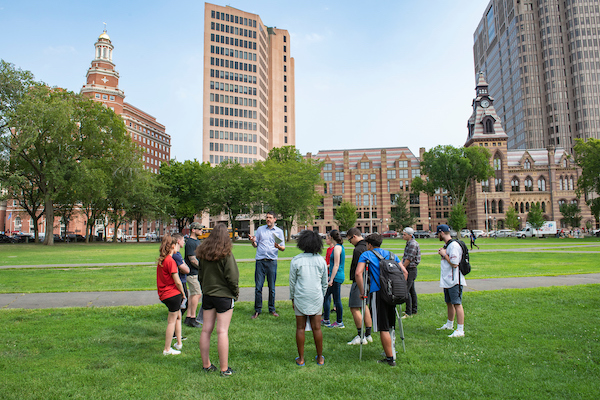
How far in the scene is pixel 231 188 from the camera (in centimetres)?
5112

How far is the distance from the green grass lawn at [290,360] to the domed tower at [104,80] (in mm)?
109385

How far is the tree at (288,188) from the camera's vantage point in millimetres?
50469

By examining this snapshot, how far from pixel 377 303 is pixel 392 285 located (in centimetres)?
37

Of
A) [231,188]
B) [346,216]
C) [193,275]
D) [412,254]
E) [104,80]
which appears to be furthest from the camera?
[104,80]

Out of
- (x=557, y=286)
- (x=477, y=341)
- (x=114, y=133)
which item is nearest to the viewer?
(x=477, y=341)

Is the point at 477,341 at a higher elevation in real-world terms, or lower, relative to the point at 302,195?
lower

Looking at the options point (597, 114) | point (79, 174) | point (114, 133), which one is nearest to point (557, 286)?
point (79, 174)

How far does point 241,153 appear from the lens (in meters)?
Answer: 89.4

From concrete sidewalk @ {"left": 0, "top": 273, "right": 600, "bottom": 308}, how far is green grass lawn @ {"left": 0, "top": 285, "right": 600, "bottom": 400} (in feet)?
3.71

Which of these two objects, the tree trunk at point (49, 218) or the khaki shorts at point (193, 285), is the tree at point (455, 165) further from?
the khaki shorts at point (193, 285)

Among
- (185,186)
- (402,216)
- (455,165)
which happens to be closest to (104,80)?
(185,186)

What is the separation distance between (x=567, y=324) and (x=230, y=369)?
630 centimetres

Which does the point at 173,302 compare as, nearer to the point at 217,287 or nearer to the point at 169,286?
the point at 169,286

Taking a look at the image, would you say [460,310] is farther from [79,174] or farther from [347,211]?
[347,211]
